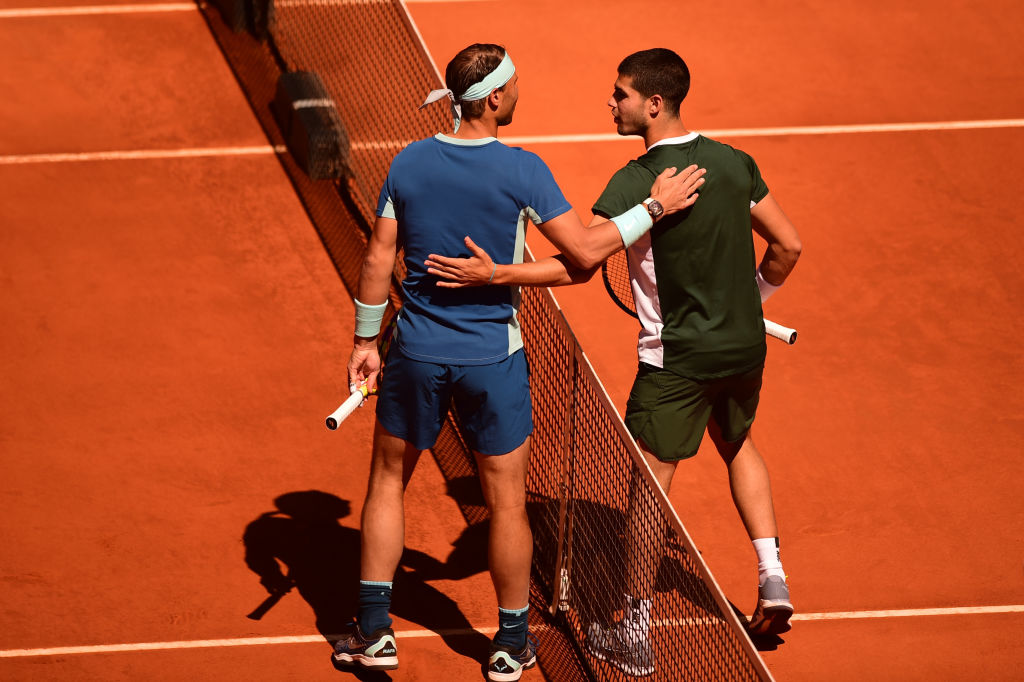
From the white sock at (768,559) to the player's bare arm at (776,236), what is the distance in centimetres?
117

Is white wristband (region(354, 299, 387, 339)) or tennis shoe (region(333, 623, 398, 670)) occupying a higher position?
white wristband (region(354, 299, 387, 339))

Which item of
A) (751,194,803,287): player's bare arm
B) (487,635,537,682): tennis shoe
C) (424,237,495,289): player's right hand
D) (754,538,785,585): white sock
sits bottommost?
(754,538,785,585): white sock

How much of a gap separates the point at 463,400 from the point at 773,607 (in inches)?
66.2

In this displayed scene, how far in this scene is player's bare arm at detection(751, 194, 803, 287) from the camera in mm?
6059

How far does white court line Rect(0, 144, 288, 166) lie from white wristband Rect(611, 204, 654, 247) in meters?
5.15

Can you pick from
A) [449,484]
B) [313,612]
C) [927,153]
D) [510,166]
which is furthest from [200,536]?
[927,153]

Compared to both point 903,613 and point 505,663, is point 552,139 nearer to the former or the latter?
point 903,613

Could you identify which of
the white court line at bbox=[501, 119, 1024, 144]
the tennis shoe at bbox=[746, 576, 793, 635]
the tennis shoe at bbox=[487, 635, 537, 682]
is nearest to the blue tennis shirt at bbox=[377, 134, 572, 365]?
the tennis shoe at bbox=[487, 635, 537, 682]

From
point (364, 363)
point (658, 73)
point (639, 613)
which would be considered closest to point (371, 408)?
point (364, 363)

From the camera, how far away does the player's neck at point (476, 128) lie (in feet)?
17.8

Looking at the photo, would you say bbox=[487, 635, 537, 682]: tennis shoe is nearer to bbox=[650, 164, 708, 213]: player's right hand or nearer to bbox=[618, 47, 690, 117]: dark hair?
bbox=[650, 164, 708, 213]: player's right hand

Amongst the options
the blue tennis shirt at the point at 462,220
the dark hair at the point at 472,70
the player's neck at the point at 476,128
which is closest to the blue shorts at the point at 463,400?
the blue tennis shirt at the point at 462,220

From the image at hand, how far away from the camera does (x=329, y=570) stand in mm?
6738

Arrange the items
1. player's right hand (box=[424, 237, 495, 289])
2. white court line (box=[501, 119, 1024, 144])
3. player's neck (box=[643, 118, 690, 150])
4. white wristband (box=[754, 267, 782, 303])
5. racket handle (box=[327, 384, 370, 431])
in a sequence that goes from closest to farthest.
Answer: player's right hand (box=[424, 237, 495, 289]), racket handle (box=[327, 384, 370, 431]), player's neck (box=[643, 118, 690, 150]), white wristband (box=[754, 267, 782, 303]), white court line (box=[501, 119, 1024, 144])
